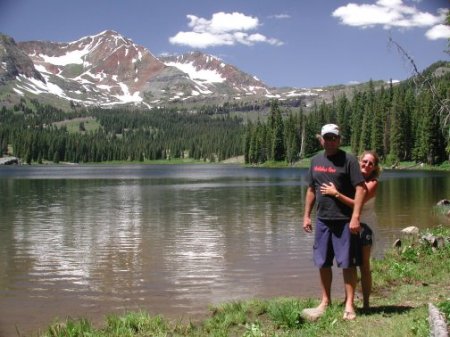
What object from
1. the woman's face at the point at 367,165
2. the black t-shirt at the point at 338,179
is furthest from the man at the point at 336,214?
the woman's face at the point at 367,165

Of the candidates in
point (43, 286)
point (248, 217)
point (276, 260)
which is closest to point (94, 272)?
point (43, 286)

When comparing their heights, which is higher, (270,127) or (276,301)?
(270,127)

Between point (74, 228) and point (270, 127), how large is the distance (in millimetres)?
Result: 123660

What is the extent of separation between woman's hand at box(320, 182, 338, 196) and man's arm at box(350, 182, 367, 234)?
1.24 feet

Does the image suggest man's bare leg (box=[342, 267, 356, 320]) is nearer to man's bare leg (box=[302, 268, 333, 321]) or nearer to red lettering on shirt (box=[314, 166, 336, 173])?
man's bare leg (box=[302, 268, 333, 321])

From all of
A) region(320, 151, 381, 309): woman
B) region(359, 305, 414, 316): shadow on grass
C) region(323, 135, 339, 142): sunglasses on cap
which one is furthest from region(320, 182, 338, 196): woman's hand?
region(359, 305, 414, 316): shadow on grass

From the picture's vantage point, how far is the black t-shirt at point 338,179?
9.11 meters

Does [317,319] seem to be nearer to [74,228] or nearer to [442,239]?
[442,239]

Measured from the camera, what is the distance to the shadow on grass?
30.3 feet

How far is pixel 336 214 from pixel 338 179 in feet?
2.02

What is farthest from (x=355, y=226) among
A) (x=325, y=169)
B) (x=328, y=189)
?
(x=325, y=169)

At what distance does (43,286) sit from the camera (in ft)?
46.5

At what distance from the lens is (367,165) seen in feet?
31.6

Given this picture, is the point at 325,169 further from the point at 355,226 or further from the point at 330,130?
the point at 355,226
